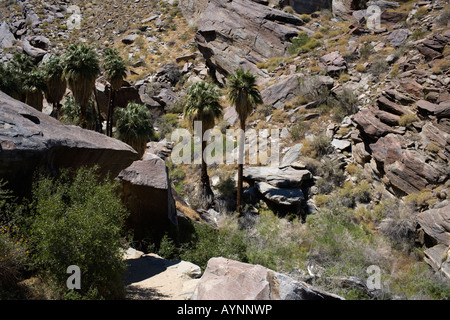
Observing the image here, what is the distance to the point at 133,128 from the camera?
25531 millimetres

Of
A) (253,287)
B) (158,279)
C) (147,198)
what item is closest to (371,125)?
(147,198)

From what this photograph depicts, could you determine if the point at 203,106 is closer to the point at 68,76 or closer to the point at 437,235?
the point at 68,76

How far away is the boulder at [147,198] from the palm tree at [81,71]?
11.1 m

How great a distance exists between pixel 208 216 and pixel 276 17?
32247 mm

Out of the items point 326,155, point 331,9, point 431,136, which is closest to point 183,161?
point 326,155

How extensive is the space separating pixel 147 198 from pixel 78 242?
8129 millimetres

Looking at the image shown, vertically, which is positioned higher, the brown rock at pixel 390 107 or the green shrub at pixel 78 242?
the brown rock at pixel 390 107

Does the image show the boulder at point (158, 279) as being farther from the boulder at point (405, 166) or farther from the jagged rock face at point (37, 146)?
the boulder at point (405, 166)

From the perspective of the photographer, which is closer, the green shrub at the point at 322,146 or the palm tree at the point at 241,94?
the palm tree at the point at 241,94

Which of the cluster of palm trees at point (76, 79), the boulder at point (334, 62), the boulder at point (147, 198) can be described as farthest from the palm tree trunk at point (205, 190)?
the boulder at point (334, 62)

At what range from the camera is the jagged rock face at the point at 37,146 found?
30.3 ft

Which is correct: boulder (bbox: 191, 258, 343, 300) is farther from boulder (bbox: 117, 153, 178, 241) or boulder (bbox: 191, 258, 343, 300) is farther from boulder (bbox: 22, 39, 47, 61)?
boulder (bbox: 22, 39, 47, 61)
